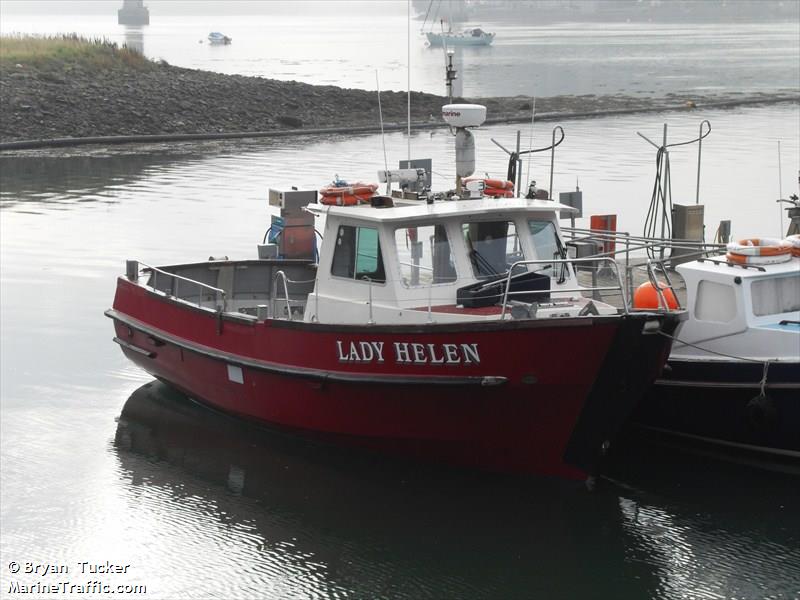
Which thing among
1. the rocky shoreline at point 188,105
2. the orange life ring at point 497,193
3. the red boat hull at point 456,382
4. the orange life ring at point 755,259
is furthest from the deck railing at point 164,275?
the rocky shoreline at point 188,105

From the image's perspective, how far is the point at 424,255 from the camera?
12516 millimetres

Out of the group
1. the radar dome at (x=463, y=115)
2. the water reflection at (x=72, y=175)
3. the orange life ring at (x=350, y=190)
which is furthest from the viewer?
the water reflection at (x=72, y=175)

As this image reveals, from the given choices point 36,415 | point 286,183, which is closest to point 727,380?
point 36,415

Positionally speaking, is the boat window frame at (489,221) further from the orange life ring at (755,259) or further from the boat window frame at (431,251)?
the orange life ring at (755,259)

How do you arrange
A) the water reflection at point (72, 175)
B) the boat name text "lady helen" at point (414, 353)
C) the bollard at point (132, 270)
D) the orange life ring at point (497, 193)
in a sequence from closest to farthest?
1. the boat name text "lady helen" at point (414, 353)
2. the orange life ring at point (497, 193)
3. the bollard at point (132, 270)
4. the water reflection at point (72, 175)

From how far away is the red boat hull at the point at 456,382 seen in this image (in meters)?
11.3

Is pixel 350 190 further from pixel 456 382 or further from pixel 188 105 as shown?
pixel 188 105

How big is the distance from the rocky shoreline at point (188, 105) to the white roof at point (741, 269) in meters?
32.9

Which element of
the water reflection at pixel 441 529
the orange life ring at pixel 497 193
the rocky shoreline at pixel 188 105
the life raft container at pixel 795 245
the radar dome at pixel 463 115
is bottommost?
the water reflection at pixel 441 529

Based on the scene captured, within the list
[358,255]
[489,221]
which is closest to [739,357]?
[489,221]

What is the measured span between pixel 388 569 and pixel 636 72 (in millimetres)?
80487

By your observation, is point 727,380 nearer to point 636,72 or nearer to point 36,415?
point 36,415

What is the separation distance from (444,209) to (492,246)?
0.65 metres

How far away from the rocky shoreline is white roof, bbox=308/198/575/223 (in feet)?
104
